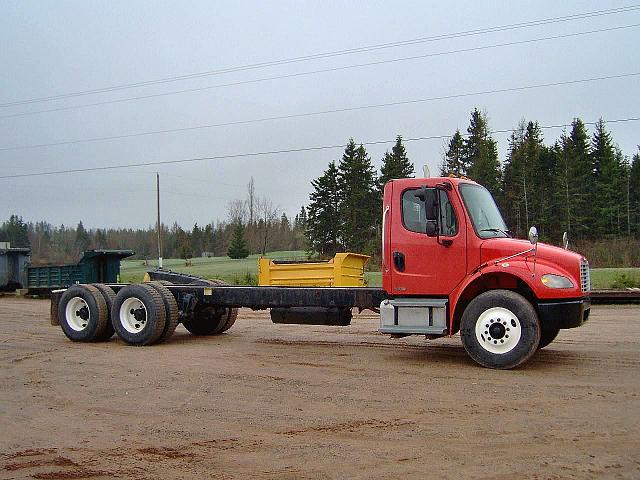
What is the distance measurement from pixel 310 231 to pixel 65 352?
3264 cm

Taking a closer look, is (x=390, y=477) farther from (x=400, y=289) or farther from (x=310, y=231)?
(x=310, y=231)

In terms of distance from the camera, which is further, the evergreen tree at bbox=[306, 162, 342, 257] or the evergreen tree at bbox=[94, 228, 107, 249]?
the evergreen tree at bbox=[94, 228, 107, 249]

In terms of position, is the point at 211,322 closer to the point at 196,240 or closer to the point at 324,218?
the point at 324,218

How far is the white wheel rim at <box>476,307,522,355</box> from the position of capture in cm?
862

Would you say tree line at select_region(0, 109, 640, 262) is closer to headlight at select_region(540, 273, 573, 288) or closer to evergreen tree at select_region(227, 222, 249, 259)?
evergreen tree at select_region(227, 222, 249, 259)

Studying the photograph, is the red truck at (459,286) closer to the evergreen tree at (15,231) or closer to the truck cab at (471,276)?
the truck cab at (471,276)

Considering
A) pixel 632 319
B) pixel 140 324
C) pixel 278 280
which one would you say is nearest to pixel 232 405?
pixel 278 280

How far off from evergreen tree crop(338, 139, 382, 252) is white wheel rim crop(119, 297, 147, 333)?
30287 mm

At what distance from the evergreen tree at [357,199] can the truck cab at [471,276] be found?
3198 centimetres

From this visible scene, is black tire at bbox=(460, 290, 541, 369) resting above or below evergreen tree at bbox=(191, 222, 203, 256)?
below

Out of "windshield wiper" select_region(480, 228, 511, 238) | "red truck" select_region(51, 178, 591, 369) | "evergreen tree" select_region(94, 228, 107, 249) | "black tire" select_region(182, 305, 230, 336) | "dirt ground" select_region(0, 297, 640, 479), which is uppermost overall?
"evergreen tree" select_region(94, 228, 107, 249)

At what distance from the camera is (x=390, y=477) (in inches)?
188

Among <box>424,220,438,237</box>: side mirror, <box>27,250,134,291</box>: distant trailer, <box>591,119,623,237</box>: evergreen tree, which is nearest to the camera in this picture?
<box>424,220,438,237</box>: side mirror

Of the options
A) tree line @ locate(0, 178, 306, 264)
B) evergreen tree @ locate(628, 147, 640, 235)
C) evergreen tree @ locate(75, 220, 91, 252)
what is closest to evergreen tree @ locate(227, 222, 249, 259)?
tree line @ locate(0, 178, 306, 264)
